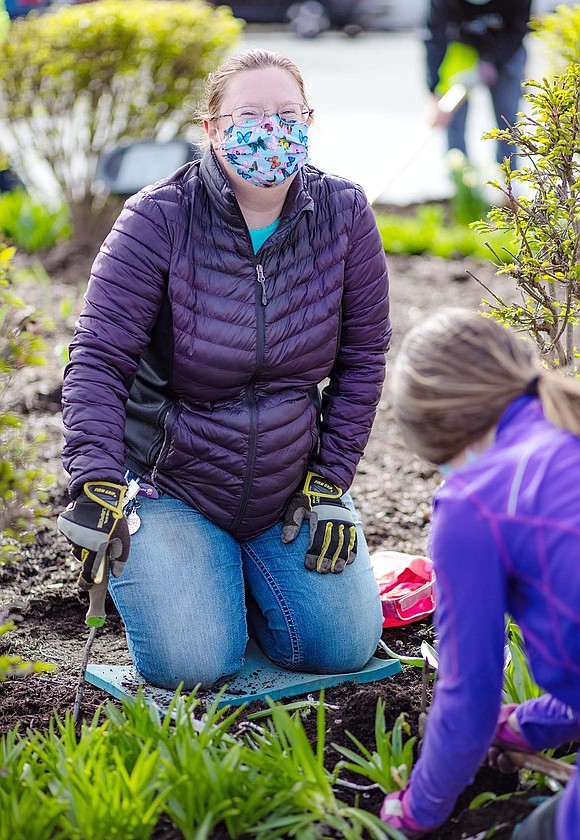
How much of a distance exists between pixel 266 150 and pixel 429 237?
4.60m

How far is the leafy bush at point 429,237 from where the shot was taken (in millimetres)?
6918

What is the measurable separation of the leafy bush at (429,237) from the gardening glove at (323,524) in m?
4.11

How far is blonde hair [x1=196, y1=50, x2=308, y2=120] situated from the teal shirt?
301 millimetres

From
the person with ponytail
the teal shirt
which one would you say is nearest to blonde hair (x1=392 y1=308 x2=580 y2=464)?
the person with ponytail

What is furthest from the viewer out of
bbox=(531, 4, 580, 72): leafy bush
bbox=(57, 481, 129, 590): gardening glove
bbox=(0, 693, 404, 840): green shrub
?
bbox=(531, 4, 580, 72): leafy bush

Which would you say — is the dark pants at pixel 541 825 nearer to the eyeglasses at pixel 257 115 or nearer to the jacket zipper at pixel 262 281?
the jacket zipper at pixel 262 281

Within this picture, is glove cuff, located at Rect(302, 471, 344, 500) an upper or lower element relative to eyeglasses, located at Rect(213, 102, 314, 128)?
lower

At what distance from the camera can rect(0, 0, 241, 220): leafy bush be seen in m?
6.29

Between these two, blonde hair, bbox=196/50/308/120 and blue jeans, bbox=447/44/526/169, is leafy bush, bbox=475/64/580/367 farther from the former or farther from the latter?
blue jeans, bbox=447/44/526/169

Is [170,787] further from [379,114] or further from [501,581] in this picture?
[379,114]

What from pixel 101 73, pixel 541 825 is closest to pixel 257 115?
pixel 541 825

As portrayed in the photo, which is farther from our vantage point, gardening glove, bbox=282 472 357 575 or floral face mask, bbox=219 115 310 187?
gardening glove, bbox=282 472 357 575

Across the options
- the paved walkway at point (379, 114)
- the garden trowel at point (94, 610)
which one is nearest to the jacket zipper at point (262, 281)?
the garden trowel at point (94, 610)

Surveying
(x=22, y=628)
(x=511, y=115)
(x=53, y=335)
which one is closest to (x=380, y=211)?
(x=511, y=115)
